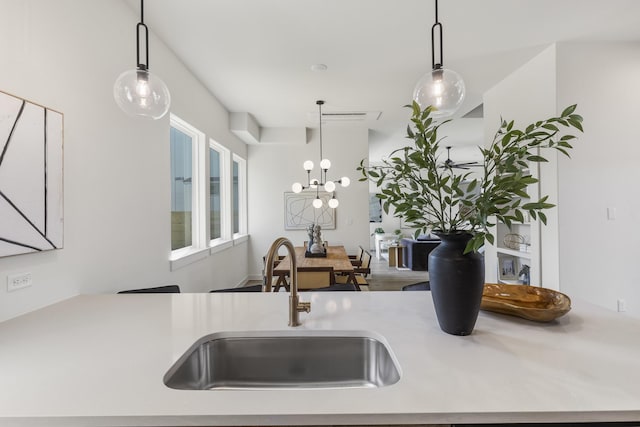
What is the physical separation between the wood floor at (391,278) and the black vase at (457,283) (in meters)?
4.01

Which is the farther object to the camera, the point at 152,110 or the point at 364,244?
the point at 364,244

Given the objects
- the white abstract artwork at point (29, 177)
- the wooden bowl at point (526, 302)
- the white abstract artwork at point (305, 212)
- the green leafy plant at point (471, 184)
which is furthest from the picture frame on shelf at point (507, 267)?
the white abstract artwork at point (29, 177)

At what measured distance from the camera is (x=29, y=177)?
1.43m

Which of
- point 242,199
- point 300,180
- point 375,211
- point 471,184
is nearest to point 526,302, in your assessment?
point 471,184

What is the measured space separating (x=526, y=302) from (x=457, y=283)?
0.49 m

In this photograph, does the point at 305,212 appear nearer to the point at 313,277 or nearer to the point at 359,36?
the point at 313,277

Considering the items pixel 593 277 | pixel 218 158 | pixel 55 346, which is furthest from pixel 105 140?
pixel 593 277

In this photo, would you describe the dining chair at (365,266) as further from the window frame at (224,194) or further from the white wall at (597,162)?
the window frame at (224,194)

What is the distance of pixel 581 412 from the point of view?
638 mm

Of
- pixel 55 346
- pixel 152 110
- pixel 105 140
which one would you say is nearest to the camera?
pixel 55 346

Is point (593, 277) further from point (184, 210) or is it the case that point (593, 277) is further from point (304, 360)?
point (184, 210)

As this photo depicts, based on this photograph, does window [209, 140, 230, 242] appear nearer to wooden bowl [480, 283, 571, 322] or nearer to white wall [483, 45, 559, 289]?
white wall [483, 45, 559, 289]

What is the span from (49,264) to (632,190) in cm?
438

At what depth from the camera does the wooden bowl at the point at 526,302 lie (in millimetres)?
1092
